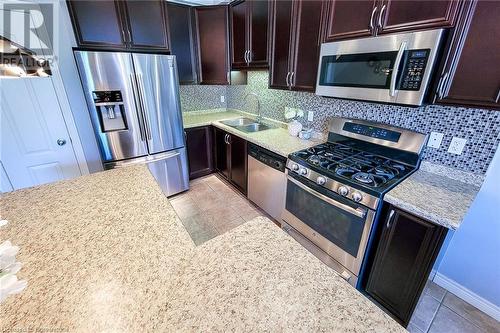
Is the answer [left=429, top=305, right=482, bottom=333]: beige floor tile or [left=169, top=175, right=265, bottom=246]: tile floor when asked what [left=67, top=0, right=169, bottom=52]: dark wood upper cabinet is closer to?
[left=169, top=175, right=265, bottom=246]: tile floor

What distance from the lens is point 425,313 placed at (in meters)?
1.61

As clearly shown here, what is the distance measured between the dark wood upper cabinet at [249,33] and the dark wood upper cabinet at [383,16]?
78 centimetres

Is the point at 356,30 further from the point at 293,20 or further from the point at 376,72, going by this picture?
the point at 293,20

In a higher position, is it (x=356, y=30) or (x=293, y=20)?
(x=293, y=20)

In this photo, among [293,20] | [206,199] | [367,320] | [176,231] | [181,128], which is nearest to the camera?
[367,320]

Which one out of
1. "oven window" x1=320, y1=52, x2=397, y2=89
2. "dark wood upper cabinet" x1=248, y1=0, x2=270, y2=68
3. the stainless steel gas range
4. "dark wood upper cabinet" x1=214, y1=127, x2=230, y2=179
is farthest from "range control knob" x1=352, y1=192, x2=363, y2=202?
"dark wood upper cabinet" x1=214, y1=127, x2=230, y2=179

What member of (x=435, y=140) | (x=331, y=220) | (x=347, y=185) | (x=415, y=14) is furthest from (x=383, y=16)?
(x=331, y=220)

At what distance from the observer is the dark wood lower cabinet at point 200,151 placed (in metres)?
3.07

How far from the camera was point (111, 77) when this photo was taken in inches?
83.9

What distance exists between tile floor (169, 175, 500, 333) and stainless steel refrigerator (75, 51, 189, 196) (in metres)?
0.53

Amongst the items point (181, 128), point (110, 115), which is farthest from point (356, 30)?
point (110, 115)

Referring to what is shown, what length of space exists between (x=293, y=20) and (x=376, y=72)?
37.3 inches

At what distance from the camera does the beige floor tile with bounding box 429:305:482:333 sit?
1.50 metres

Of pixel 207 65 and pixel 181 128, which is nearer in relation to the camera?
pixel 181 128
